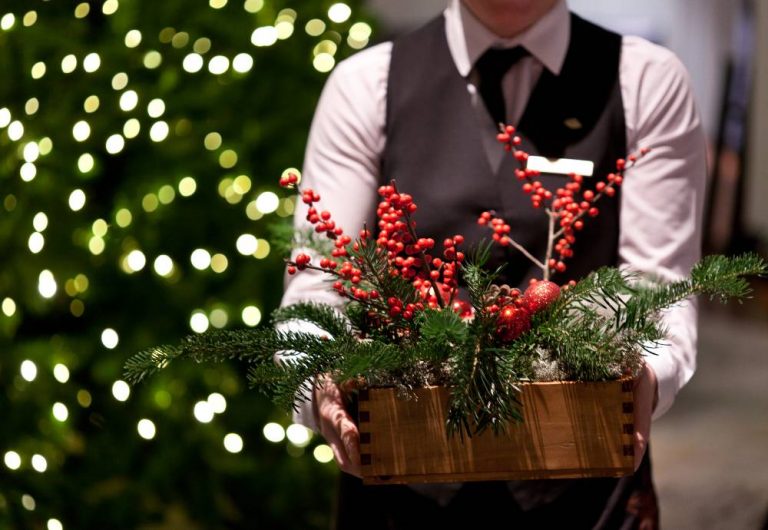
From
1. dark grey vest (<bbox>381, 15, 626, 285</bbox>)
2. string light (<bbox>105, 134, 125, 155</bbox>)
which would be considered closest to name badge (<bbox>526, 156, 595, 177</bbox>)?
dark grey vest (<bbox>381, 15, 626, 285</bbox>)

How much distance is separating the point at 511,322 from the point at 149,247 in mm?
Result: 1868

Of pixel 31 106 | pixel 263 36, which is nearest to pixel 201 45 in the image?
pixel 263 36

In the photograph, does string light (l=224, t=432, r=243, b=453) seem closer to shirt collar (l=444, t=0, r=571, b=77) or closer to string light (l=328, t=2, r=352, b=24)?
string light (l=328, t=2, r=352, b=24)

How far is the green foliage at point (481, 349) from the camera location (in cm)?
102

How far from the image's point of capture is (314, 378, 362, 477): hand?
1142mm

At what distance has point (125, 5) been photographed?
8.98 ft

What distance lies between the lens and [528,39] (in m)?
1.46

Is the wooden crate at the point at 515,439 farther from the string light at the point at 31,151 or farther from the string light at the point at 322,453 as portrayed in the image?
the string light at the point at 322,453

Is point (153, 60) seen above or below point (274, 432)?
above

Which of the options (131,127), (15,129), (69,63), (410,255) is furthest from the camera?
(131,127)

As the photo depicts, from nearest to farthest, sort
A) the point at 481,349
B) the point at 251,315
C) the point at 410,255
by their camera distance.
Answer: the point at 481,349 → the point at 410,255 → the point at 251,315

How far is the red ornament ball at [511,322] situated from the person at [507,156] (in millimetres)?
349

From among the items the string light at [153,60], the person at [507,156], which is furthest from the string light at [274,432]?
the person at [507,156]

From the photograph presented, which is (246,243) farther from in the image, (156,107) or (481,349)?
(481,349)
